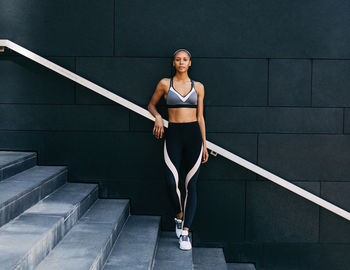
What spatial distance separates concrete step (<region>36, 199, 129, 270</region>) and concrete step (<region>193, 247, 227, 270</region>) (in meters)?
0.87

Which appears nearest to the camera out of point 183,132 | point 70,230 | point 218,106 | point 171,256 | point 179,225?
point 70,230

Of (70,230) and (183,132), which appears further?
(183,132)

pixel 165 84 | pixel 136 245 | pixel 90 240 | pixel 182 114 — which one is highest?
pixel 165 84

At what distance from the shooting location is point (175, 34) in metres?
3.98

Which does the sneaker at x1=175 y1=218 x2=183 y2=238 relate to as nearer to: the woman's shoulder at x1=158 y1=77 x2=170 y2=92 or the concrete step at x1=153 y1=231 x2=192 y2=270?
the concrete step at x1=153 y1=231 x2=192 y2=270

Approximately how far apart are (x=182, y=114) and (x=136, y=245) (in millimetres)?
1279

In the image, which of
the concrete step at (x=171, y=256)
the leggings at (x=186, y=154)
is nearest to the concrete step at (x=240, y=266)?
the concrete step at (x=171, y=256)

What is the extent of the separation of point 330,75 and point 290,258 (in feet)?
6.94

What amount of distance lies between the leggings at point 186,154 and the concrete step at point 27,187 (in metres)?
1.16

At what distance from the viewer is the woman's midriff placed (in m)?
3.45

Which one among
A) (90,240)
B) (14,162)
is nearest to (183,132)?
(90,240)

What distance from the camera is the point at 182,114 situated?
3451mm

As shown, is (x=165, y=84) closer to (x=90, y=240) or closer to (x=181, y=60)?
(x=181, y=60)

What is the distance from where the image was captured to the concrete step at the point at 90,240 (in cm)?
242
